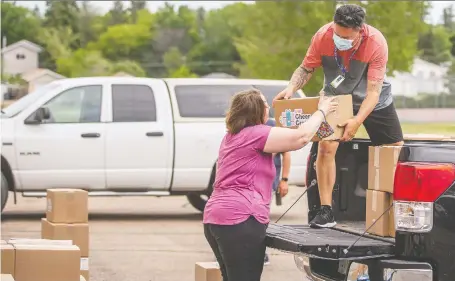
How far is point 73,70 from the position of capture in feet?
326

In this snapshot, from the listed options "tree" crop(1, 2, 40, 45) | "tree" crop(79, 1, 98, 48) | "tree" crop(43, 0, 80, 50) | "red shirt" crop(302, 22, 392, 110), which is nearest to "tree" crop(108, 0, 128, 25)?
"tree" crop(79, 1, 98, 48)

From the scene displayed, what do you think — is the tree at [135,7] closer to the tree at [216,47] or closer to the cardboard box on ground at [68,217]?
the tree at [216,47]

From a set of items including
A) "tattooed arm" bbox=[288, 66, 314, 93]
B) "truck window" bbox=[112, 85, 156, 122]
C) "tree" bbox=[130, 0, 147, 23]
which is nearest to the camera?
"tattooed arm" bbox=[288, 66, 314, 93]

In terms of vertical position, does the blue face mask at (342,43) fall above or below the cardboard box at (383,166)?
above

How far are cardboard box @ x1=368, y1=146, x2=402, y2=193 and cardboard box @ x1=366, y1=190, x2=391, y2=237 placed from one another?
42 millimetres

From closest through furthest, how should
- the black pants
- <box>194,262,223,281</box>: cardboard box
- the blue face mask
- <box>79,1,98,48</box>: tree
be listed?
the black pants < the blue face mask < <box>194,262,223,281</box>: cardboard box < <box>79,1,98,48</box>: tree

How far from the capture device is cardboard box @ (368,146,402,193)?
6109 millimetres

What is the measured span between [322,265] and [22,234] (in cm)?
680

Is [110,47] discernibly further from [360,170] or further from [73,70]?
[360,170]

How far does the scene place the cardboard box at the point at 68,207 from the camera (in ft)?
31.6

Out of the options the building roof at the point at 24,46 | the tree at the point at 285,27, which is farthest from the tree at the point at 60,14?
the tree at the point at 285,27

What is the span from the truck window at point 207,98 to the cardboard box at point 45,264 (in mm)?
7392

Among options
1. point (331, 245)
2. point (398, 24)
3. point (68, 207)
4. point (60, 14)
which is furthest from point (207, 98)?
point (60, 14)

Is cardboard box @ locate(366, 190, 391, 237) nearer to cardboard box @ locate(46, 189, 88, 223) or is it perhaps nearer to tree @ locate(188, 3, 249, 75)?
cardboard box @ locate(46, 189, 88, 223)
